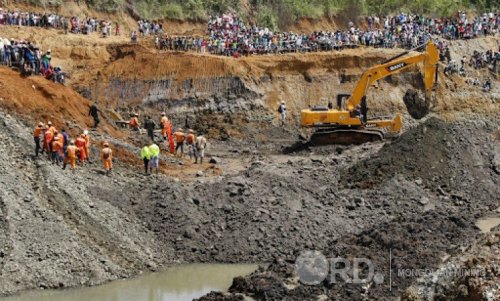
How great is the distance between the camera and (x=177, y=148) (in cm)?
3838

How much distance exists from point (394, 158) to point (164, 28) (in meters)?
21.0

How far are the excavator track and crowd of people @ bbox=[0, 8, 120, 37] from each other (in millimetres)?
13965

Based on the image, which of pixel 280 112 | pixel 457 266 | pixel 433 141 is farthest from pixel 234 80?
pixel 457 266

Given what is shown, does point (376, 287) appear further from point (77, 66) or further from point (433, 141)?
point (77, 66)

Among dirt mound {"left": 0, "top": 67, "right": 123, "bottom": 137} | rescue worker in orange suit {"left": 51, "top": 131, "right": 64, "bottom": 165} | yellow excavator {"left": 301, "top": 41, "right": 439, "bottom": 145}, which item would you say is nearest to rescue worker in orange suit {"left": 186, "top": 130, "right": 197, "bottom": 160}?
dirt mound {"left": 0, "top": 67, "right": 123, "bottom": 137}

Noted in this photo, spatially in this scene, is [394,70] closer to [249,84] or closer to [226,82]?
[249,84]

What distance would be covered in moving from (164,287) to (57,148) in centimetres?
697

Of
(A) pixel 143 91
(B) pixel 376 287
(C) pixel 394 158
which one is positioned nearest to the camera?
(B) pixel 376 287

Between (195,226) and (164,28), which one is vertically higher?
(164,28)

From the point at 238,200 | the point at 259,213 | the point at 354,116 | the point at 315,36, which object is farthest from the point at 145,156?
the point at 315,36

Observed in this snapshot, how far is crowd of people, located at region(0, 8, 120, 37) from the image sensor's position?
46.1m

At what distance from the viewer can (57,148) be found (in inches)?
1254

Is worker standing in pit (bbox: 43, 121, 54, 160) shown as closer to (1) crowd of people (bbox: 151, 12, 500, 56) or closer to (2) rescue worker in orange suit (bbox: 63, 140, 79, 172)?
(2) rescue worker in orange suit (bbox: 63, 140, 79, 172)

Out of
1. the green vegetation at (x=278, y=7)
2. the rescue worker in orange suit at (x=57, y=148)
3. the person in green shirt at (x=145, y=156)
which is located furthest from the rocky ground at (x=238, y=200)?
the green vegetation at (x=278, y=7)
